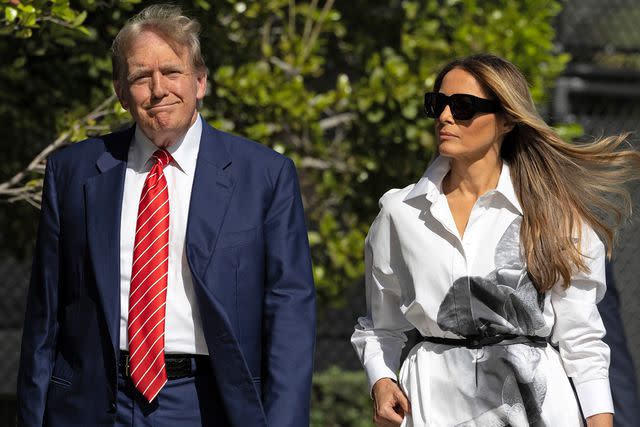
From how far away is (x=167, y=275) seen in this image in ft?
10.7

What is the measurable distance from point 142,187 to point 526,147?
3.85 ft

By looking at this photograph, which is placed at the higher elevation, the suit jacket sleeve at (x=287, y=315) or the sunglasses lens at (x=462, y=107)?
the sunglasses lens at (x=462, y=107)

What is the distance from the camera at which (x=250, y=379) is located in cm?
322

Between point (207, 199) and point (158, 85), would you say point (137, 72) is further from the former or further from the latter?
point (207, 199)

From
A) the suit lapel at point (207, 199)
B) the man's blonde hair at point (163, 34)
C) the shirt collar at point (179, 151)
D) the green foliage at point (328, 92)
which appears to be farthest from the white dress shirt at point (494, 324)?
the green foliage at point (328, 92)

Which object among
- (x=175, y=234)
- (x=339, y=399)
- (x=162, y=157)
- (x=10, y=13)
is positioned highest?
(x=10, y=13)

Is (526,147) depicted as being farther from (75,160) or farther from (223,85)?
(223,85)

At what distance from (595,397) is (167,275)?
1.25m

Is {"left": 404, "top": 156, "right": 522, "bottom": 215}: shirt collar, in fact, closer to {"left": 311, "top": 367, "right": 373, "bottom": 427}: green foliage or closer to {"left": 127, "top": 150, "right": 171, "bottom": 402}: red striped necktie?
{"left": 127, "top": 150, "right": 171, "bottom": 402}: red striped necktie

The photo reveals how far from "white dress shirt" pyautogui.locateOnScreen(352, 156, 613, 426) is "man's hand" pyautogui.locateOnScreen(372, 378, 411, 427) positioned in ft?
0.10

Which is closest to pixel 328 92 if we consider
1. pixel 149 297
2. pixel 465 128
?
pixel 465 128

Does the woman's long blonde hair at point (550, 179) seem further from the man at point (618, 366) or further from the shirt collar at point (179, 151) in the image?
the shirt collar at point (179, 151)

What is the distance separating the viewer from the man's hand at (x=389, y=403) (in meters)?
3.41

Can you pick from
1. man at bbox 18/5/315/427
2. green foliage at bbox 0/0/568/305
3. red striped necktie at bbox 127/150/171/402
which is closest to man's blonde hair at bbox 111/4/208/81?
man at bbox 18/5/315/427
